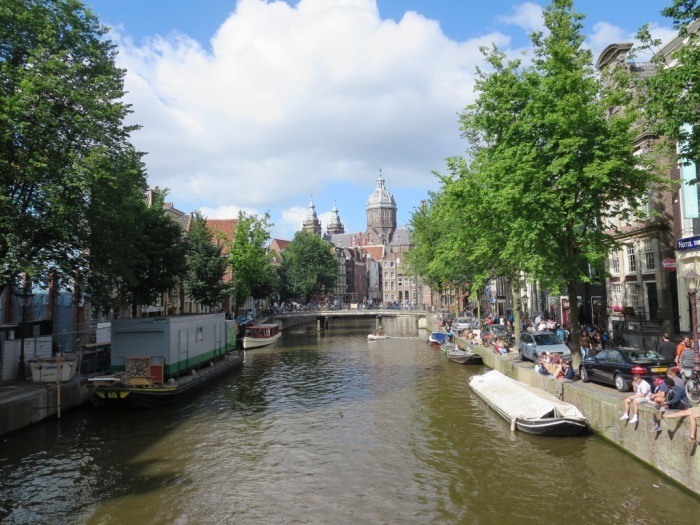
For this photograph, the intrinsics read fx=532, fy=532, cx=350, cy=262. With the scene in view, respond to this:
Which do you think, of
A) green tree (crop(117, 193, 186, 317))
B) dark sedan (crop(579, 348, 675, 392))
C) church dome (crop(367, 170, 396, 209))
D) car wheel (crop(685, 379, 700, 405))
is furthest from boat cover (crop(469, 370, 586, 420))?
church dome (crop(367, 170, 396, 209))

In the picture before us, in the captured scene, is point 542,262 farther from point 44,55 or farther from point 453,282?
point 453,282

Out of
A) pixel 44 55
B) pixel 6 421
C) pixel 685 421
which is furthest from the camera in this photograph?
pixel 44 55

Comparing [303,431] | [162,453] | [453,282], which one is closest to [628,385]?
[303,431]

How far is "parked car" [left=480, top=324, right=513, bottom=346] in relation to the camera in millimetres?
38609

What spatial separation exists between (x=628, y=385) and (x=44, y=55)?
24.9 metres

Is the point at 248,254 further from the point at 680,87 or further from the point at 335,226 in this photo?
the point at 335,226

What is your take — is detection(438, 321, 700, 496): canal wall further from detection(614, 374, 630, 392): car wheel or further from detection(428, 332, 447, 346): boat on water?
detection(428, 332, 447, 346): boat on water

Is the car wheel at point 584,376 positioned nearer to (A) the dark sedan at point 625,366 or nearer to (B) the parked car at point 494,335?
(A) the dark sedan at point 625,366

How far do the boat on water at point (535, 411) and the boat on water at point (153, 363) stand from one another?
14716mm

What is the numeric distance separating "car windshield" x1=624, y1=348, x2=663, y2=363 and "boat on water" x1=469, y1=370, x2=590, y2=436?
2763 mm

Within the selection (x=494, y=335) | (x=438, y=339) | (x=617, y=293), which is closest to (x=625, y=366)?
(x=617, y=293)

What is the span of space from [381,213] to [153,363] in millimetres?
162665

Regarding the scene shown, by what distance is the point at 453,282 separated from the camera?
5544 cm

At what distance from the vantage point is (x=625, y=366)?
61.0 ft
